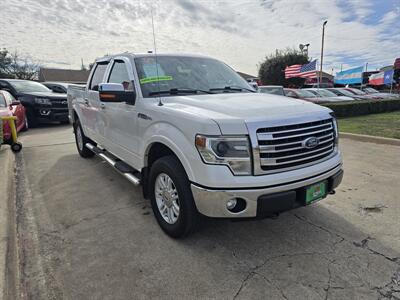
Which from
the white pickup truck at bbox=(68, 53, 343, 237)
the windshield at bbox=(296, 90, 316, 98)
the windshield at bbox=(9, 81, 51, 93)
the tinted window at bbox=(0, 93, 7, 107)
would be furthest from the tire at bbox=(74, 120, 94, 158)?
the windshield at bbox=(296, 90, 316, 98)

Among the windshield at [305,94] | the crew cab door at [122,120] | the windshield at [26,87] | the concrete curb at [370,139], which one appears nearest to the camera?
the crew cab door at [122,120]

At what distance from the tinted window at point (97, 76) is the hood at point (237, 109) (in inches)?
80.5

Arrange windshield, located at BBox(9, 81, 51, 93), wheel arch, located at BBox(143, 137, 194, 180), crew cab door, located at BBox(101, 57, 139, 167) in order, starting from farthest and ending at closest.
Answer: windshield, located at BBox(9, 81, 51, 93)
crew cab door, located at BBox(101, 57, 139, 167)
wheel arch, located at BBox(143, 137, 194, 180)

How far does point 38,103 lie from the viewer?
1059 centimetres

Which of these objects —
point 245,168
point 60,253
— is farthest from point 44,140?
point 245,168

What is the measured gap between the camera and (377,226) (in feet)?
10.6

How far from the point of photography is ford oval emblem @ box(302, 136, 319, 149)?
260 centimetres

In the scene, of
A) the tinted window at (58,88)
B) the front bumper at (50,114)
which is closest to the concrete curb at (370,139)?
the front bumper at (50,114)

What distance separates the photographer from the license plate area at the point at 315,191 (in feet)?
8.61

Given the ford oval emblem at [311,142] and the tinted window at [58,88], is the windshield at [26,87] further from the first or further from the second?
the ford oval emblem at [311,142]

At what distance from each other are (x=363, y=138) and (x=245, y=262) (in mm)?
6467

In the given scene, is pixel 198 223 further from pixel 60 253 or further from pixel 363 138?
pixel 363 138

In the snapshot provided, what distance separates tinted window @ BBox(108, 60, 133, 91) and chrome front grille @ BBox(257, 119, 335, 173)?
1902 mm

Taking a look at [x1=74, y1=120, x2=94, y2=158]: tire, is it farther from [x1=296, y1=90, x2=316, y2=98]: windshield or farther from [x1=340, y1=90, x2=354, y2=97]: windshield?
[x1=340, y1=90, x2=354, y2=97]: windshield
